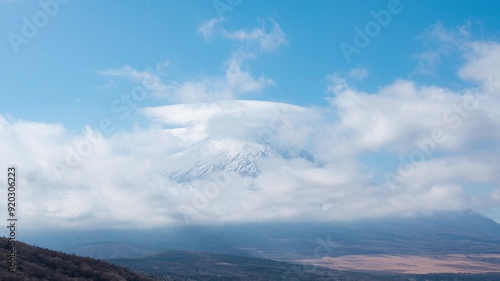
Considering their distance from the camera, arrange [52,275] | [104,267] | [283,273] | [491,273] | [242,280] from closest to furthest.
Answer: [52,275]
[104,267]
[242,280]
[283,273]
[491,273]

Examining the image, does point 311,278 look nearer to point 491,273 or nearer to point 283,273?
point 283,273

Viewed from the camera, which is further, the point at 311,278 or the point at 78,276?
the point at 311,278

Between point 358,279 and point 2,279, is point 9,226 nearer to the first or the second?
point 2,279

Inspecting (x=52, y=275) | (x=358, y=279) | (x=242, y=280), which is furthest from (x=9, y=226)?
(x=358, y=279)

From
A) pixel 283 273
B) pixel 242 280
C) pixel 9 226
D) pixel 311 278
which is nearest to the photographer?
pixel 9 226

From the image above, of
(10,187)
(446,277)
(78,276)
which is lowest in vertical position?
(446,277)

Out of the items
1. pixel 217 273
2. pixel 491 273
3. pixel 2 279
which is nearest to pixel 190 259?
pixel 217 273

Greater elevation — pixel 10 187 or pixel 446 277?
pixel 10 187
